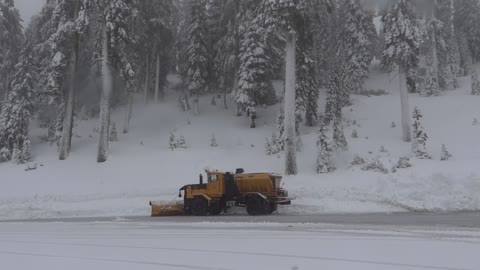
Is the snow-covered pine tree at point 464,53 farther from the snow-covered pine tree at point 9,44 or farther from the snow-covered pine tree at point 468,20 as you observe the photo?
the snow-covered pine tree at point 9,44

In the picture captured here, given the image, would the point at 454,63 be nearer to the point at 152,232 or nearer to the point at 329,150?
the point at 329,150

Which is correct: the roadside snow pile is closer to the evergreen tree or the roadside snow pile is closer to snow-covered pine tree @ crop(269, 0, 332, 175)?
snow-covered pine tree @ crop(269, 0, 332, 175)

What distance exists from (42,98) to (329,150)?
2610 cm

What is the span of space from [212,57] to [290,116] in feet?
75.2

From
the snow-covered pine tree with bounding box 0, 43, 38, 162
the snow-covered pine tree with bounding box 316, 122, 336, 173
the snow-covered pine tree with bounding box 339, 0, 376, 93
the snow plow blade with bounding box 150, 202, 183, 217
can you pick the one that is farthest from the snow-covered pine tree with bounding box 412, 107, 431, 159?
the snow-covered pine tree with bounding box 0, 43, 38, 162

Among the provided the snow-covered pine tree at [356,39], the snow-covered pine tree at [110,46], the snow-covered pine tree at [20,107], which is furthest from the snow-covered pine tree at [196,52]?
the snow-covered pine tree at [356,39]

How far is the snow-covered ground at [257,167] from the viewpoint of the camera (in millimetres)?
20422

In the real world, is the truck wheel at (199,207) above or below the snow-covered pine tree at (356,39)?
below

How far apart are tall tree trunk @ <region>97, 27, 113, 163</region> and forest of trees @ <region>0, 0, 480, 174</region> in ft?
0.23

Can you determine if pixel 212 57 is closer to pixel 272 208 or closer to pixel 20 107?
pixel 20 107

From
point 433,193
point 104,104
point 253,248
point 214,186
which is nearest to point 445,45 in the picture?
point 433,193

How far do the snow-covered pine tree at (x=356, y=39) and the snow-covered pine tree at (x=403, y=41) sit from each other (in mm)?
16939

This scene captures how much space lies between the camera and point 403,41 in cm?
3075

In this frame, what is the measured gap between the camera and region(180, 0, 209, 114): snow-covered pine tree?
4478cm
